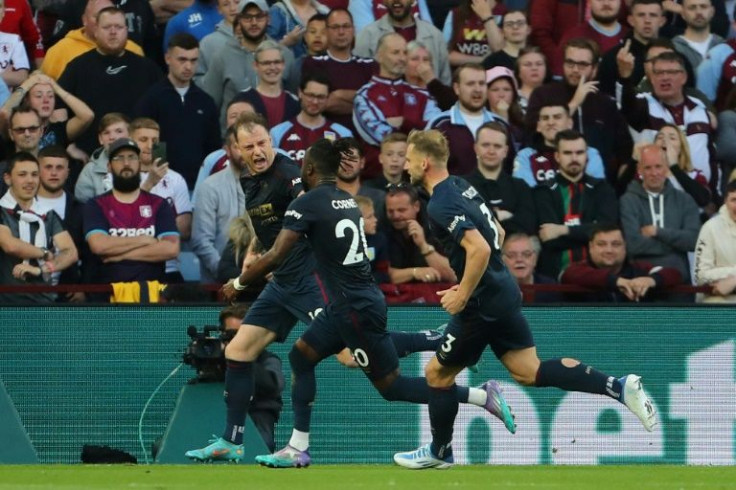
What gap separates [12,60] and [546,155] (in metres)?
5.34

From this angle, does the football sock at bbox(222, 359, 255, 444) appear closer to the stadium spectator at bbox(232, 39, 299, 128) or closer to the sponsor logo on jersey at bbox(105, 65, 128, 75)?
the stadium spectator at bbox(232, 39, 299, 128)

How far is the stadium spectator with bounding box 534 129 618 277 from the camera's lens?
49.4 feet

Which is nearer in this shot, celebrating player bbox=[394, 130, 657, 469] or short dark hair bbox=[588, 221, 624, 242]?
celebrating player bbox=[394, 130, 657, 469]

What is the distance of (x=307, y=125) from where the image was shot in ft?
52.2

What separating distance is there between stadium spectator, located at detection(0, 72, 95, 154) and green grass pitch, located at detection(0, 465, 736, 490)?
4422mm

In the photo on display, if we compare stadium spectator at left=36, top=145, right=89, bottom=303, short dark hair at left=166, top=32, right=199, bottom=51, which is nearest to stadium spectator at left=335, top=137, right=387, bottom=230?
short dark hair at left=166, top=32, right=199, bottom=51

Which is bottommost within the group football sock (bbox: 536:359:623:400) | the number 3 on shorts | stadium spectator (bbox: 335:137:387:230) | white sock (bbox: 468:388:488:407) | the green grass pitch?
the green grass pitch

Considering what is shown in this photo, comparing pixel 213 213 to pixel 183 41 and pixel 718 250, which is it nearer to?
pixel 183 41

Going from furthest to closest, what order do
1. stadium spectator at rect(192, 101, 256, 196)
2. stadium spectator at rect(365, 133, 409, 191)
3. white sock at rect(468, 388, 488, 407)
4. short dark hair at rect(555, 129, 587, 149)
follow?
stadium spectator at rect(192, 101, 256, 196), stadium spectator at rect(365, 133, 409, 191), short dark hair at rect(555, 129, 587, 149), white sock at rect(468, 388, 488, 407)

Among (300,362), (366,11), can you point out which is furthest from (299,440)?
(366,11)

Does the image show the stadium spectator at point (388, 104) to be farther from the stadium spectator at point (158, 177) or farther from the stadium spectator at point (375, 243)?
the stadium spectator at point (158, 177)

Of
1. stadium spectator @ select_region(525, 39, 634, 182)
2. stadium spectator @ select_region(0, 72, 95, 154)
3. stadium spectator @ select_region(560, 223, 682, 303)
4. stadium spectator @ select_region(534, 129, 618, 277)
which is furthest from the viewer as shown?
stadium spectator @ select_region(525, 39, 634, 182)

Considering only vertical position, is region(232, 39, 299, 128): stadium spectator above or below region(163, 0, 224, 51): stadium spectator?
below

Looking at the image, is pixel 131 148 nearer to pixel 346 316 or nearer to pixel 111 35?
pixel 111 35
